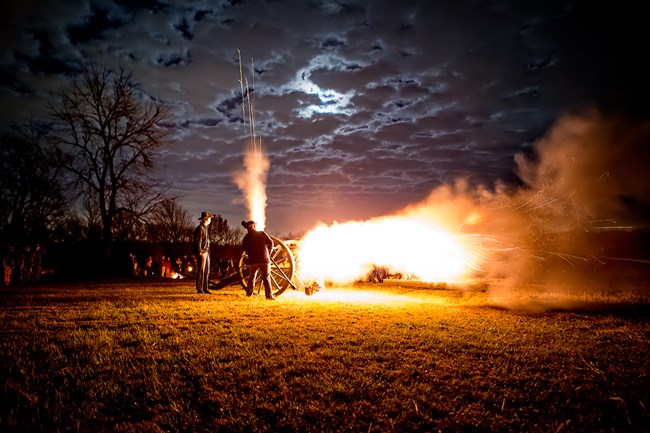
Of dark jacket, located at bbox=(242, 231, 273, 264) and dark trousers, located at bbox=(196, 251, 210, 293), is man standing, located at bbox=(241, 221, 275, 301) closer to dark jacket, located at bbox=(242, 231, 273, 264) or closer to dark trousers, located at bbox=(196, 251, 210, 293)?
dark jacket, located at bbox=(242, 231, 273, 264)

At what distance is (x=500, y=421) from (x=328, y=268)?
11882 mm

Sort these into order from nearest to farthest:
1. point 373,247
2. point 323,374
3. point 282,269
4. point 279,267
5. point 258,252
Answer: point 323,374 → point 258,252 → point 279,267 → point 282,269 → point 373,247

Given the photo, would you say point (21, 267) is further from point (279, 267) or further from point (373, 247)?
point (373, 247)

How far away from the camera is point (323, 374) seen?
13.7ft

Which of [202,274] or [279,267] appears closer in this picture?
[279,267]

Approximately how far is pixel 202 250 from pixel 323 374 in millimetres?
8799

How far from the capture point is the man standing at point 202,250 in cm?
1187

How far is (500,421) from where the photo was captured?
10.4 ft

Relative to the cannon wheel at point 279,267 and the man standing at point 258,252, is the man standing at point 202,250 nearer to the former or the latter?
the cannon wheel at point 279,267

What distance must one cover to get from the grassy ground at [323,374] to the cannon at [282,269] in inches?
155

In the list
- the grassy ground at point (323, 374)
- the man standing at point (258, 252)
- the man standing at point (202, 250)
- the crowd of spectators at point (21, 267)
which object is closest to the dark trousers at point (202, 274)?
the man standing at point (202, 250)

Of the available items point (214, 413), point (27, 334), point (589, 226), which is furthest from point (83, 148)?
point (589, 226)

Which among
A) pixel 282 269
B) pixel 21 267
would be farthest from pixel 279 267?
pixel 21 267

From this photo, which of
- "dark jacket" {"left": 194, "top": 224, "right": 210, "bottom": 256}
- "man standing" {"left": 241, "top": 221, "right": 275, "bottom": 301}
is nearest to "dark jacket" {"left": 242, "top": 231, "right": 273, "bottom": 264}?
"man standing" {"left": 241, "top": 221, "right": 275, "bottom": 301}
